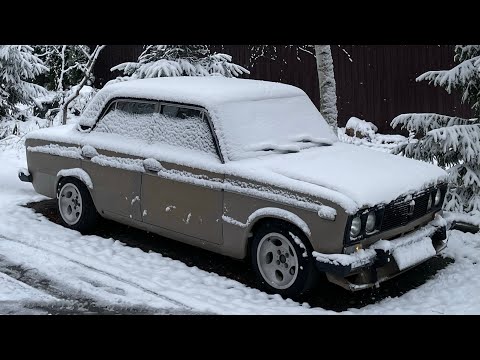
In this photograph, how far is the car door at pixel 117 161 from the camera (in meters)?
6.16

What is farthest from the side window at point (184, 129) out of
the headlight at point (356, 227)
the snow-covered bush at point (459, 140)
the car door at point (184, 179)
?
the snow-covered bush at point (459, 140)

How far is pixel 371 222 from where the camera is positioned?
4922 millimetres

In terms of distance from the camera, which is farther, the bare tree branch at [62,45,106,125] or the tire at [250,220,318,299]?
the bare tree branch at [62,45,106,125]

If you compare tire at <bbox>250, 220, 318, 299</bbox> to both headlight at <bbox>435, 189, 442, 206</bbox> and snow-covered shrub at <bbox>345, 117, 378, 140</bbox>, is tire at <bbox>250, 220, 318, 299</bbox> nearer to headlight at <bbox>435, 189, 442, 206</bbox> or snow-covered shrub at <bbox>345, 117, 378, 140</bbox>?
headlight at <bbox>435, 189, 442, 206</bbox>

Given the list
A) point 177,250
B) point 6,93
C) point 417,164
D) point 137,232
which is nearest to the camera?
point 417,164

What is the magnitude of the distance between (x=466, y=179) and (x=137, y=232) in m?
3.71

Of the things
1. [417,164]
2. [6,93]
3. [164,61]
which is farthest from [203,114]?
[6,93]

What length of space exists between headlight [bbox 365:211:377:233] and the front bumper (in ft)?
0.43

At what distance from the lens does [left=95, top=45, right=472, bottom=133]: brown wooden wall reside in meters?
12.4

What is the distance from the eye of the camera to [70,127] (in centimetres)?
726

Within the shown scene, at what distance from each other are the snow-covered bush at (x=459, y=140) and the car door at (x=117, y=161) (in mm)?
3083

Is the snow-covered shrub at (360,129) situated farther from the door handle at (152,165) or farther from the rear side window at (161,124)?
the door handle at (152,165)

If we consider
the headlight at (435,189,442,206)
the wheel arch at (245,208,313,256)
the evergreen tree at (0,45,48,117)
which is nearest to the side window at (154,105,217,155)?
the wheel arch at (245,208,313,256)
